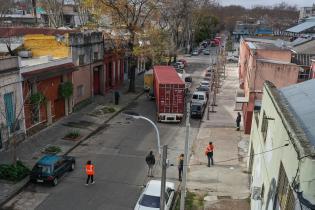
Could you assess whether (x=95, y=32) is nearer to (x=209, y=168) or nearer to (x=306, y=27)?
(x=209, y=168)

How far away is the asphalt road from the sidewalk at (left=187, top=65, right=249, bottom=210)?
1.25 metres

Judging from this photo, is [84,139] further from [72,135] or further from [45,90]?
[45,90]

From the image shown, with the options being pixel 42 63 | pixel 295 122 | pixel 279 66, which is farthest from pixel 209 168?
pixel 42 63

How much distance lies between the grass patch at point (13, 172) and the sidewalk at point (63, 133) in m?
0.26

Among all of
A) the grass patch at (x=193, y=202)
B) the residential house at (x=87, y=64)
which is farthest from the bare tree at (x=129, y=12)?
the grass patch at (x=193, y=202)

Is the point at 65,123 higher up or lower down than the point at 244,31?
lower down

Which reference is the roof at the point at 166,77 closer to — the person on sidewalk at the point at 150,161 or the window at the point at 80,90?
the window at the point at 80,90

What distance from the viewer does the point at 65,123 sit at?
3122 cm

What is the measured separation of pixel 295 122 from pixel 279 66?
1979 centimetres

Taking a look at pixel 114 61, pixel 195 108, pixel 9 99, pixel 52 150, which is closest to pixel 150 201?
pixel 52 150

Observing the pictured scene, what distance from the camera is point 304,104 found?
49.8 feet

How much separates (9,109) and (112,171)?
849cm

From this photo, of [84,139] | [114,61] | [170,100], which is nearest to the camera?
[84,139]

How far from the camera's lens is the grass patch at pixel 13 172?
20281 mm
